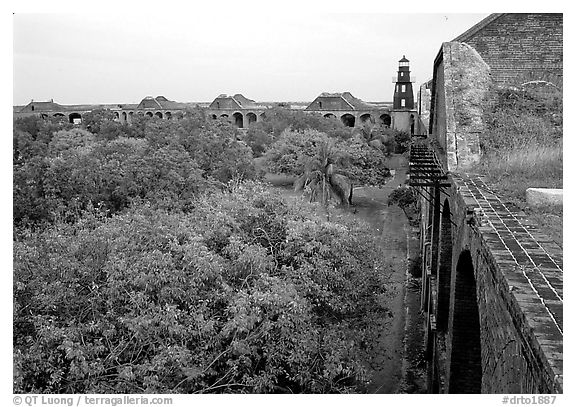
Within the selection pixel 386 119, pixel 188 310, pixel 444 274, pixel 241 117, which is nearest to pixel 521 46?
pixel 444 274

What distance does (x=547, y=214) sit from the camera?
215 inches

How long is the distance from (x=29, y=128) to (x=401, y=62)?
23.6 m

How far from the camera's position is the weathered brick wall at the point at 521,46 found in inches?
432

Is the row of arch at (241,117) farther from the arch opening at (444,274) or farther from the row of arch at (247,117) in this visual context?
the arch opening at (444,274)

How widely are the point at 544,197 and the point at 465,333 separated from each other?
1.97 metres

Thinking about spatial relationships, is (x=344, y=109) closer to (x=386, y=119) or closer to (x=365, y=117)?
(x=365, y=117)

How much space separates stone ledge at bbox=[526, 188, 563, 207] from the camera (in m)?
5.63

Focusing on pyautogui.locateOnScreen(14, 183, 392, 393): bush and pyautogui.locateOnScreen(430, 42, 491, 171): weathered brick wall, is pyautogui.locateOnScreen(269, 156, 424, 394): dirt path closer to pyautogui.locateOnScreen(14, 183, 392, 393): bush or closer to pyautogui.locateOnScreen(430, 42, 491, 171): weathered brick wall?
pyautogui.locateOnScreen(14, 183, 392, 393): bush

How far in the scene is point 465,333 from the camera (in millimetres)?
6781

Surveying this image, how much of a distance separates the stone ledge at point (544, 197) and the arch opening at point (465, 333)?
3.51 feet

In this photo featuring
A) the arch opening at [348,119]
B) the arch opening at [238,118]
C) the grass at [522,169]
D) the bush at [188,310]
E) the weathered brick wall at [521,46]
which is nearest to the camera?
the bush at [188,310]

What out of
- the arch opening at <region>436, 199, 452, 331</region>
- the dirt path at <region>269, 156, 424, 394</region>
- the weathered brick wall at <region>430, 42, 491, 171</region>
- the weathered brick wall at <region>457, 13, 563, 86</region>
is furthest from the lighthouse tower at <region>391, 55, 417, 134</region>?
the arch opening at <region>436, 199, 452, 331</region>

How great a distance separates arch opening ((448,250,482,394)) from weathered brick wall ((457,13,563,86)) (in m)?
5.53

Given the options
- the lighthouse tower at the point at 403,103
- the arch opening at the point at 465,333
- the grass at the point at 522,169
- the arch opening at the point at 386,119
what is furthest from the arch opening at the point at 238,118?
the arch opening at the point at 465,333
